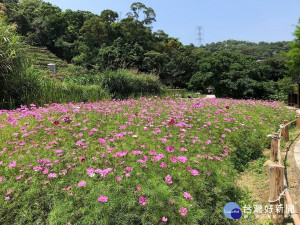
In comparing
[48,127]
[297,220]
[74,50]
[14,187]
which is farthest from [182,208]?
[74,50]

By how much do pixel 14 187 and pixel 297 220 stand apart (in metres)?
2.42

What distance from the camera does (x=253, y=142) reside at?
4.59 metres

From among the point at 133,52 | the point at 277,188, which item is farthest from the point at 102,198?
the point at 133,52

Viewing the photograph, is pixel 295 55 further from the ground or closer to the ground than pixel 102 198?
further from the ground

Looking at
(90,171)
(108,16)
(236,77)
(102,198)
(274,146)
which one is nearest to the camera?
(102,198)

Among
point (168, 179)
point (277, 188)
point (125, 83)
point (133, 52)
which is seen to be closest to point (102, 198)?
point (168, 179)

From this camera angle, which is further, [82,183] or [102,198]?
[82,183]

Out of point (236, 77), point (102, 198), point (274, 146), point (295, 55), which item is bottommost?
point (274, 146)

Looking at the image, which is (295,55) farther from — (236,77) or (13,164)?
(13,164)

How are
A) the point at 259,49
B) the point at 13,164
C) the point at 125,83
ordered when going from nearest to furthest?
the point at 13,164 → the point at 125,83 → the point at 259,49

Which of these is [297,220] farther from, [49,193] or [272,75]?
[272,75]

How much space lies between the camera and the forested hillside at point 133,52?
62.0 ft

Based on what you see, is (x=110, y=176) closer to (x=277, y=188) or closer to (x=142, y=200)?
(x=142, y=200)

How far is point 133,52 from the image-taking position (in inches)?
1350
